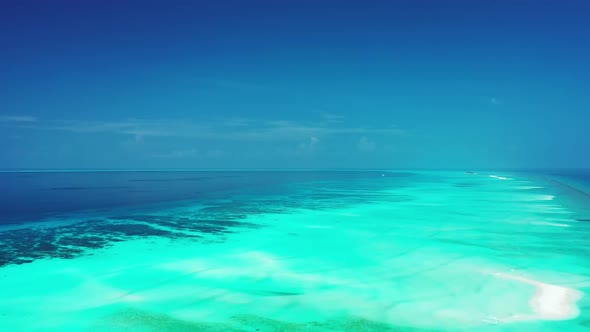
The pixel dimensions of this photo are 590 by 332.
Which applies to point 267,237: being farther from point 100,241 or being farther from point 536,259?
point 536,259

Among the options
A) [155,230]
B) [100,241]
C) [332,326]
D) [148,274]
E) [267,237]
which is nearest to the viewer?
[332,326]

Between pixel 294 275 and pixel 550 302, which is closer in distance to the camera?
pixel 550 302

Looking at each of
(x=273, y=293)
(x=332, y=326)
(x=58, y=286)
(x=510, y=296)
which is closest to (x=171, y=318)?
(x=273, y=293)

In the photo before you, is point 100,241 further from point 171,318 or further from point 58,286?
point 171,318

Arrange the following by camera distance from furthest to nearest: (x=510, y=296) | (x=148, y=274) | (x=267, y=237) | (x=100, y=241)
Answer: (x=267, y=237)
(x=100, y=241)
(x=148, y=274)
(x=510, y=296)

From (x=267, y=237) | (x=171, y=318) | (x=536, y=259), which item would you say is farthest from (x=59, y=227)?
(x=536, y=259)

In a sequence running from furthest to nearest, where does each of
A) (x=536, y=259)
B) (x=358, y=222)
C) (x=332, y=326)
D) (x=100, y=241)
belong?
Answer: (x=358, y=222) < (x=100, y=241) < (x=536, y=259) < (x=332, y=326)

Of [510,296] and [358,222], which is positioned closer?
[510,296]

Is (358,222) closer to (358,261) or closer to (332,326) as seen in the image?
(358,261)

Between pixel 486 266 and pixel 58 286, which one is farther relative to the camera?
pixel 486 266

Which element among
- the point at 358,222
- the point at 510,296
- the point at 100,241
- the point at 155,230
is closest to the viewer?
the point at 510,296

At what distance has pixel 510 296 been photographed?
7.71m

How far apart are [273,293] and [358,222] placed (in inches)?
366

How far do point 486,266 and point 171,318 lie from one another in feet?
22.4
